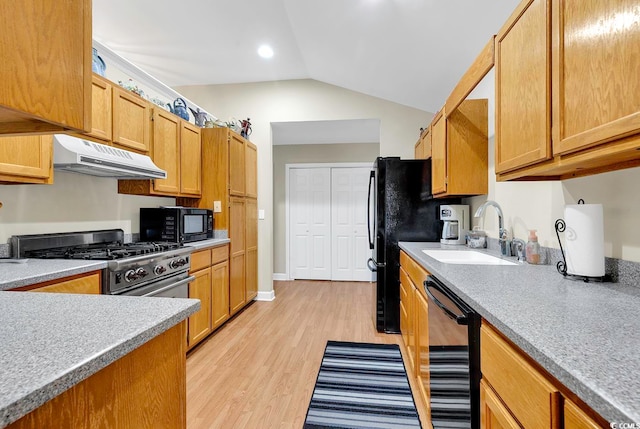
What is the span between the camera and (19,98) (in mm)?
608

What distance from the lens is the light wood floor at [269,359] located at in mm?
1819

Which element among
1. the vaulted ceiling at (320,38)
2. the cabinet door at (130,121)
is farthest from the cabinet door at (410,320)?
the cabinet door at (130,121)

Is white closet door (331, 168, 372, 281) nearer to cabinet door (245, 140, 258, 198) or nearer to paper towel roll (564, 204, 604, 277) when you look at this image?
cabinet door (245, 140, 258, 198)

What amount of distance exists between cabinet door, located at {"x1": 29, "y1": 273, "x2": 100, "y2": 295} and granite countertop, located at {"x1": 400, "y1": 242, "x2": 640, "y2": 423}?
5.85ft

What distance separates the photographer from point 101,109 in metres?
2.08

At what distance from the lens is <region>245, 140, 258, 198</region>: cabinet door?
12.4ft

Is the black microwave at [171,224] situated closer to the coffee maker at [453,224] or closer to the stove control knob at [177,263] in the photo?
the stove control knob at [177,263]

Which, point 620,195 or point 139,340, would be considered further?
point 620,195

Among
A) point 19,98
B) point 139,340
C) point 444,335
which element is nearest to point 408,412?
point 444,335

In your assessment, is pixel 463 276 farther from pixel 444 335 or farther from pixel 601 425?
pixel 601 425

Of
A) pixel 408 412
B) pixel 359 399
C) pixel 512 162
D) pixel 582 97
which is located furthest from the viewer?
pixel 359 399

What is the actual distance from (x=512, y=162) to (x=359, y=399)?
5.39 feet

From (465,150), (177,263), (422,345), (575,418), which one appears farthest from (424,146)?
(575,418)

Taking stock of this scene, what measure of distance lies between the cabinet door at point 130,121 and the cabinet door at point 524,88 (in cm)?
240
